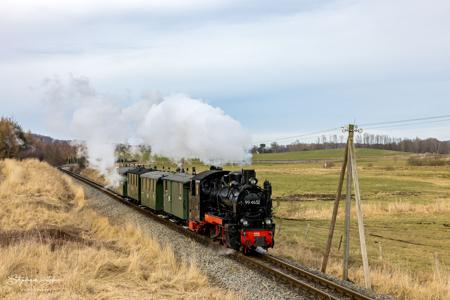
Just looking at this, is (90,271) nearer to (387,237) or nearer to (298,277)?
(298,277)

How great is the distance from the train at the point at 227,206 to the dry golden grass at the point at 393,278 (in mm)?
2098

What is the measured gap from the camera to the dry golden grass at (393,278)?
13750 mm

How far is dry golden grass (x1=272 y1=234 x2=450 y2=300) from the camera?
1375 cm

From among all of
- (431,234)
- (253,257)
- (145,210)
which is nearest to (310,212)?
(431,234)

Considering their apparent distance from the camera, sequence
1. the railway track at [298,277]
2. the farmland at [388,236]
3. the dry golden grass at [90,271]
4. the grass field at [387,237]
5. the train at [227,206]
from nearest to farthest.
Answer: the dry golden grass at [90,271] → the railway track at [298,277] → the grass field at [387,237] → the farmland at [388,236] → the train at [227,206]

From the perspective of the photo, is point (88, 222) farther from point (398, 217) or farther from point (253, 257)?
point (398, 217)

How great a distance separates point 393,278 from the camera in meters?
15.2

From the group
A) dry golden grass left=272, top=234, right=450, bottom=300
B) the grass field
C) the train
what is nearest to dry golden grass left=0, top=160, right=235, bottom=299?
the train

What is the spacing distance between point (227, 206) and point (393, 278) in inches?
287

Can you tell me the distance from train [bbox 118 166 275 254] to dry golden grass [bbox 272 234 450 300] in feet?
6.88

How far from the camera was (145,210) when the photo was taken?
1356 inches

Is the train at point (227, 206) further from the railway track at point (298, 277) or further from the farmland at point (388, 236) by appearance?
the farmland at point (388, 236)

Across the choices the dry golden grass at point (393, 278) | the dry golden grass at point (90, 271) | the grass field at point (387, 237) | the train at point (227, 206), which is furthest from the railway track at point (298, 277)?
the dry golden grass at point (90, 271)

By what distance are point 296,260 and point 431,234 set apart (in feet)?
43.3
